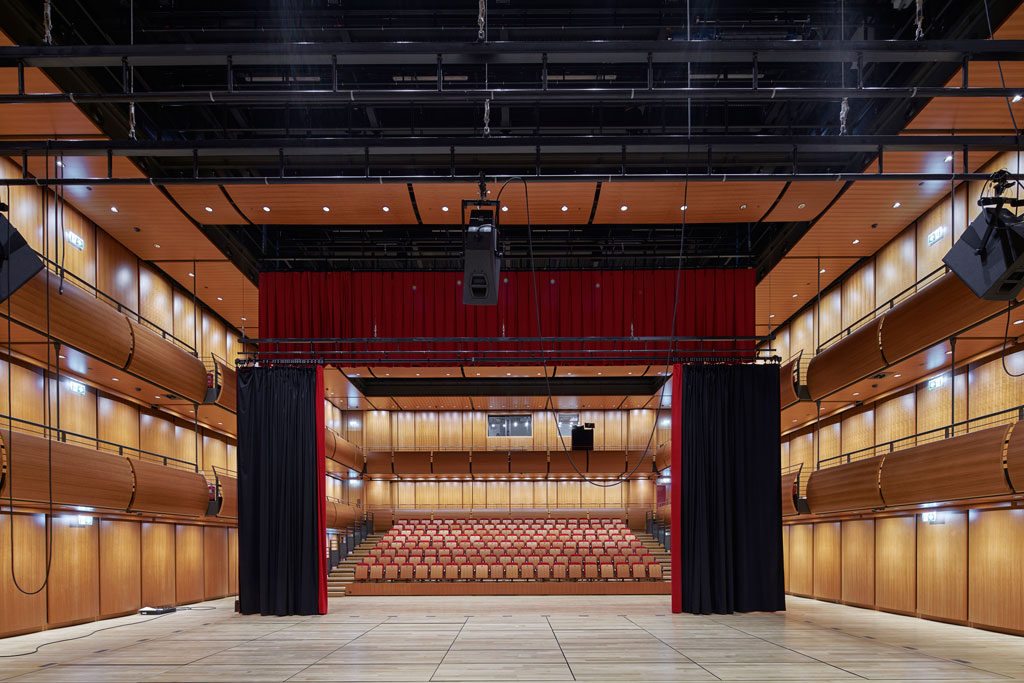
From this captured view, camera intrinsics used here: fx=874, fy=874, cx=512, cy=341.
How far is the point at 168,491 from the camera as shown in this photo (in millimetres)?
14523

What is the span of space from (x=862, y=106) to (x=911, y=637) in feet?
22.0

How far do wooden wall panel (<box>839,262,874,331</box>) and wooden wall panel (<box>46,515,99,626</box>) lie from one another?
1300 cm

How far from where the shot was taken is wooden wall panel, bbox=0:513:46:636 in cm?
1135

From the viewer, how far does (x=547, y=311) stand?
551 inches

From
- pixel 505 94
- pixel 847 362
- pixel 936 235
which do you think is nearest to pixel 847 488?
pixel 847 362

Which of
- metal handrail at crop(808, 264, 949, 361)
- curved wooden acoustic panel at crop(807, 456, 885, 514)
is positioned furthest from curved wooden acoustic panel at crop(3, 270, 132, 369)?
curved wooden acoustic panel at crop(807, 456, 885, 514)

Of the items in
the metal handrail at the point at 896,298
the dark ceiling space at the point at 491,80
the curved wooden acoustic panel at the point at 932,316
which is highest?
the dark ceiling space at the point at 491,80

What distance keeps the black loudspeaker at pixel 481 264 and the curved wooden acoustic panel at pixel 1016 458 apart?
19.8ft

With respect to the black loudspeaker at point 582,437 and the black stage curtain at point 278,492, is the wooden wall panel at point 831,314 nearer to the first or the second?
the black loudspeaker at point 582,437

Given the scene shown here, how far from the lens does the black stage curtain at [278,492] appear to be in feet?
43.6

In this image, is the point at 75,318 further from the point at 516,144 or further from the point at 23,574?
the point at 516,144

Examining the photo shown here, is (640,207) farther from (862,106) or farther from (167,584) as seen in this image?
(167,584)

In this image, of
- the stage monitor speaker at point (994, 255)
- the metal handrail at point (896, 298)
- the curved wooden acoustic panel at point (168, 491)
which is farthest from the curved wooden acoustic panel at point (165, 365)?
the metal handrail at point (896, 298)

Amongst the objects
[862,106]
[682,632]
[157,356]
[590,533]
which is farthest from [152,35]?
[590,533]
